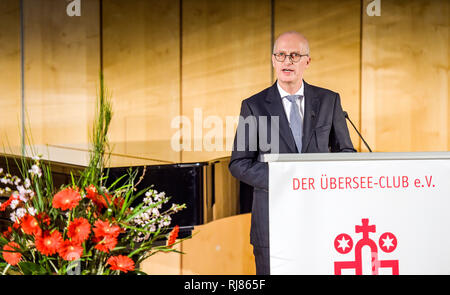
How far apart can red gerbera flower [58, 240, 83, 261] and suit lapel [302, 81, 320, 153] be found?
1190mm

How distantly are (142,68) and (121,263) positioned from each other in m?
2.59

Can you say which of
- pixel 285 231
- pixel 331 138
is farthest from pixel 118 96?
pixel 285 231

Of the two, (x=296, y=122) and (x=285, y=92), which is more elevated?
(x=285, y=92)

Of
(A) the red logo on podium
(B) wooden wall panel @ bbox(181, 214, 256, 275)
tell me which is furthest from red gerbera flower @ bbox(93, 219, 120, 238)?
(B) wooden wall panel @ bbox(181, 214, 256, 275)

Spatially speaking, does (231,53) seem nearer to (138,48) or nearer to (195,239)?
(138,48)

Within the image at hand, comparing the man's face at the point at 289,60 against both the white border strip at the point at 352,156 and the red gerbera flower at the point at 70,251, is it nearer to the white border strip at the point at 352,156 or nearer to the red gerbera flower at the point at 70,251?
the white border strip at the point at 352,156

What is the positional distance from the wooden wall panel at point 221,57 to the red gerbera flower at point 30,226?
2.44m

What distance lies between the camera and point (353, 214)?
1393 millimetres

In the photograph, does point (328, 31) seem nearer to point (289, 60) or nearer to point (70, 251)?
point (289, 60)

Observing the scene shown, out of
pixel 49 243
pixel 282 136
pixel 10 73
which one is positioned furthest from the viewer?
pixel 10 73

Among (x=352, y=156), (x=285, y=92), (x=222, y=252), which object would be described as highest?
(x=285, y=92)
